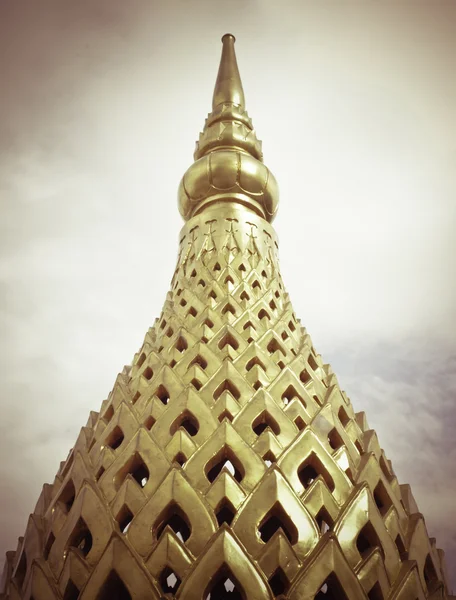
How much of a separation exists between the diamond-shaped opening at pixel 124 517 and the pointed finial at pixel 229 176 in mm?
2186

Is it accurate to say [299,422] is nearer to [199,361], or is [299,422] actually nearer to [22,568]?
[199,361]

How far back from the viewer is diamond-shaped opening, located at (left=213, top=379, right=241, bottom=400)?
8.44ft

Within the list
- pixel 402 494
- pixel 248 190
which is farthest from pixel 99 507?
pixel 248 190

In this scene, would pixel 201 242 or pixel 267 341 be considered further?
pixel 201 242

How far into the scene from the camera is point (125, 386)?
9.29 ft

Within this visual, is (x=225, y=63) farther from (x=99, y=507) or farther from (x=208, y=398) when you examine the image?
(x=99, y=507)

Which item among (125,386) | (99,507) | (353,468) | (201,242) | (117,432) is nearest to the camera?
(99,507)

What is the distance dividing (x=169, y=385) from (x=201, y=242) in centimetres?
131

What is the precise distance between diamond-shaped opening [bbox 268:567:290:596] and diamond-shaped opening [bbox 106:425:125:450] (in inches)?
35.4

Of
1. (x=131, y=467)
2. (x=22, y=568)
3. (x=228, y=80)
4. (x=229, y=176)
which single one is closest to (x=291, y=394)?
(x=131, y=467)

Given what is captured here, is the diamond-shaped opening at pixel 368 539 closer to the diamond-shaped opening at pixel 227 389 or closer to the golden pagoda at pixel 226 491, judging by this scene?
the golden pagoda at pixel 226 491

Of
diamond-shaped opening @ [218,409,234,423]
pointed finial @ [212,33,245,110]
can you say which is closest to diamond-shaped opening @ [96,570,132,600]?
diamond-shaped opening @ [218,409,234,423]

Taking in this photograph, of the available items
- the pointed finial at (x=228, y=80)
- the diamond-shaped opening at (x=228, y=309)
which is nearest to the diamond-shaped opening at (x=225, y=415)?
the diamond-shaped opening at (x=228, y=309)

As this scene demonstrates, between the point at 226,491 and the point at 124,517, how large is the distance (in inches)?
16.2
